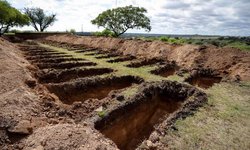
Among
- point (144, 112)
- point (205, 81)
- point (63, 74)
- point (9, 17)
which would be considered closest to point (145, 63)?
point (205, 81)

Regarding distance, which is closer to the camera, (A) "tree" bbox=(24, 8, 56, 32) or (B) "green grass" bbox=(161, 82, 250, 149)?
(B) "green grass" bbox=(161, 82, 250, 149)

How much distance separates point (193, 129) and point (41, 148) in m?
5.35

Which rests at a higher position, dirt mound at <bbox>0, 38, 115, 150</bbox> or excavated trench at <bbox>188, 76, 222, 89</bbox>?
dirt mound at <bbox>0, 38, 115, 150</bbox>

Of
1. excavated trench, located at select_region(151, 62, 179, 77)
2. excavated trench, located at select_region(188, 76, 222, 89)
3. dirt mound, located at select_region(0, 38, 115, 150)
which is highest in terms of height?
dirt mound, located at select_region(0, 38, 115, 150)

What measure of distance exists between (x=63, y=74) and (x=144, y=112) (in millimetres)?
7286

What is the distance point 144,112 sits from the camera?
14.2 m

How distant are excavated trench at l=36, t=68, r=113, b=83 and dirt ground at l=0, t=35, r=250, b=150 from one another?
64mm

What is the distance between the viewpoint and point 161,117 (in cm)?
1471

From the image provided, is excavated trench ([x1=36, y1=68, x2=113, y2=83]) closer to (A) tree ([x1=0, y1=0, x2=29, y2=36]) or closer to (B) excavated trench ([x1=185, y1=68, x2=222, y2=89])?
(B) excavated trench ([x1=185, y1=68, x2=222, y2=89])

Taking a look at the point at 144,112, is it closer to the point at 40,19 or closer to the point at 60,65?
the point at 60,65

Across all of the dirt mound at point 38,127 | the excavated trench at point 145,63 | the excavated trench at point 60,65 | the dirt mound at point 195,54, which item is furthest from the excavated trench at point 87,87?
the dirt mound at point 195,54

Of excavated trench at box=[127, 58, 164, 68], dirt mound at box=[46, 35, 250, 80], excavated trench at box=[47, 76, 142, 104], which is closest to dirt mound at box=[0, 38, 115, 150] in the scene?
excavated trench at box=[47, 76, 142, 104]

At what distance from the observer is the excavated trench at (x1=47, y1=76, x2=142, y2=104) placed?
50.4 feet

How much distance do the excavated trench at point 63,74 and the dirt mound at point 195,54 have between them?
8.28 meters
